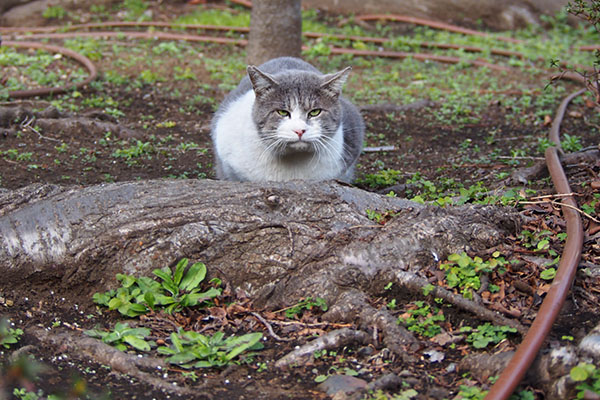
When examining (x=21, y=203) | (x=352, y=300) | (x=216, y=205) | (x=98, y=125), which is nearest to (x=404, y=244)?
(x=352, y=300)

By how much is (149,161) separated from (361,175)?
174cm

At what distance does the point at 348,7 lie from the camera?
Answer: 1134 cm

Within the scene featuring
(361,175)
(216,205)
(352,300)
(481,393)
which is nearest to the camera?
(481,393)

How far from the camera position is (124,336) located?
2850 mm

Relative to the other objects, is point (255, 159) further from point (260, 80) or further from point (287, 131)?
point (260, 80)

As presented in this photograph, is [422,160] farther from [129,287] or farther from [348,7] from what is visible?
[348,7]

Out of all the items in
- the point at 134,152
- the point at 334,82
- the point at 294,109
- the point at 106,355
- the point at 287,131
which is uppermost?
the point at 334,82

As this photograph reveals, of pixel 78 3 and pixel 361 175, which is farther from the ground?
pixel 78 3

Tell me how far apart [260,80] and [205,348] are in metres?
1.99

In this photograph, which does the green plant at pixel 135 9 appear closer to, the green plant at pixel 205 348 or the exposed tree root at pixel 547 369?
the green plant at pixel 205 348

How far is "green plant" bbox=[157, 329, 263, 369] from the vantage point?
8.89 ft

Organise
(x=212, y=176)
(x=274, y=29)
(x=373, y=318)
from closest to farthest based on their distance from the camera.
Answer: (x=373, y=318)
(x=212, y=176)
(x=274, y=29)

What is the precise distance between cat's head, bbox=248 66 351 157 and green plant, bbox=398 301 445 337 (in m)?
1.53

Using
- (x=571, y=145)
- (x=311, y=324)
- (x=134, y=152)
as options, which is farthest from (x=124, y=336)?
(x=571, y=145)
